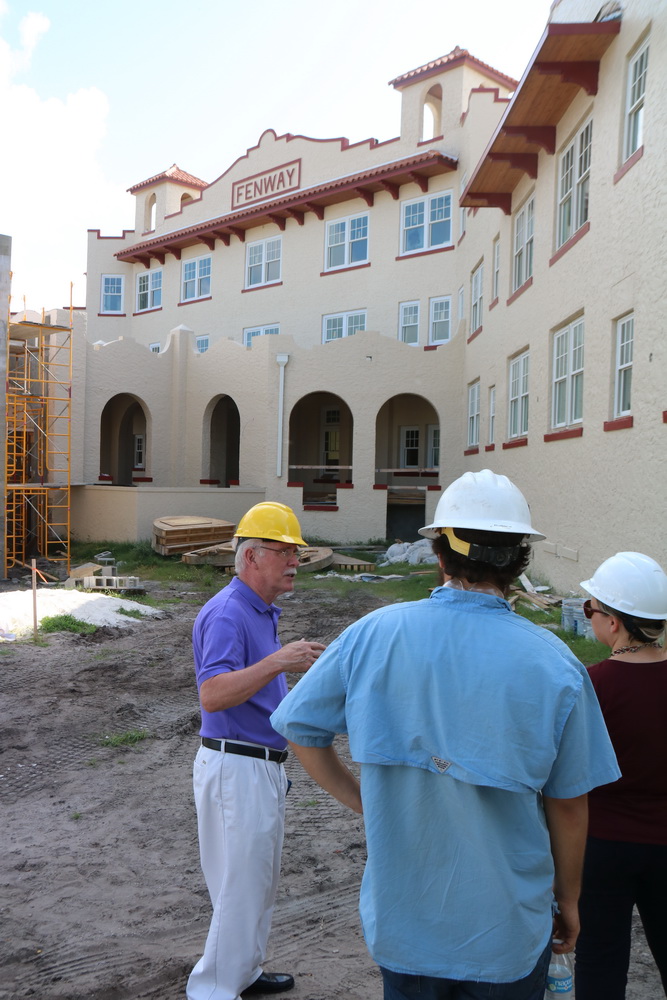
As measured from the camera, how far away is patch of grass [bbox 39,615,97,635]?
10602mm

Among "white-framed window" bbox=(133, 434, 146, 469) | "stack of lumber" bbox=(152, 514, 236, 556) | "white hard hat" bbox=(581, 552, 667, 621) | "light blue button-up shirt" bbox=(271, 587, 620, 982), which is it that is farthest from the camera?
"white-framed window" bbox=(133, 434, 146, 469)

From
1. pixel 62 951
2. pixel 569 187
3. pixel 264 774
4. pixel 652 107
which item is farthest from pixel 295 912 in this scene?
pixel 569 187

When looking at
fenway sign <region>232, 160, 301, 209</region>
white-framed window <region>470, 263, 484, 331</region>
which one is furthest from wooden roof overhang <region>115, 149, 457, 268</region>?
white-framed window <region>470, 263, 484, 331</region>

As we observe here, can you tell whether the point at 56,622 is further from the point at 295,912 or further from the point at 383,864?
the point at 383,864

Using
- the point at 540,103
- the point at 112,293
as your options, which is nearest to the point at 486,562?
the point at 540,103

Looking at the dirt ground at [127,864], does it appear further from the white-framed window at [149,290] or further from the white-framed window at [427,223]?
the white-framed window at [149,290]

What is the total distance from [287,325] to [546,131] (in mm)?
13782

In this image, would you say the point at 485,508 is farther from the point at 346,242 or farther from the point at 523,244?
the point at 346,242

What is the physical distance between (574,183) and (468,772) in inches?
467

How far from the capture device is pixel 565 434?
38.5ft

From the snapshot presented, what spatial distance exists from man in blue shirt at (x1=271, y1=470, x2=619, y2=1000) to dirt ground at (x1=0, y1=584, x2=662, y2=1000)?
186cm

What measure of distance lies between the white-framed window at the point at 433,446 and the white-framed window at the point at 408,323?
2.83 m

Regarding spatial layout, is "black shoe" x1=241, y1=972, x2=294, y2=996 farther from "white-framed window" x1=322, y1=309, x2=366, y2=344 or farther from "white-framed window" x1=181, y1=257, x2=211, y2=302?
"white-framed window" x1=181, y1=257, x2=211, y2=302

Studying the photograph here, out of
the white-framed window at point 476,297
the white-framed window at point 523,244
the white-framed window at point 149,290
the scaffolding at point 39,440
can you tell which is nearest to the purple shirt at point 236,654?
the white-framed window at point 523,244
